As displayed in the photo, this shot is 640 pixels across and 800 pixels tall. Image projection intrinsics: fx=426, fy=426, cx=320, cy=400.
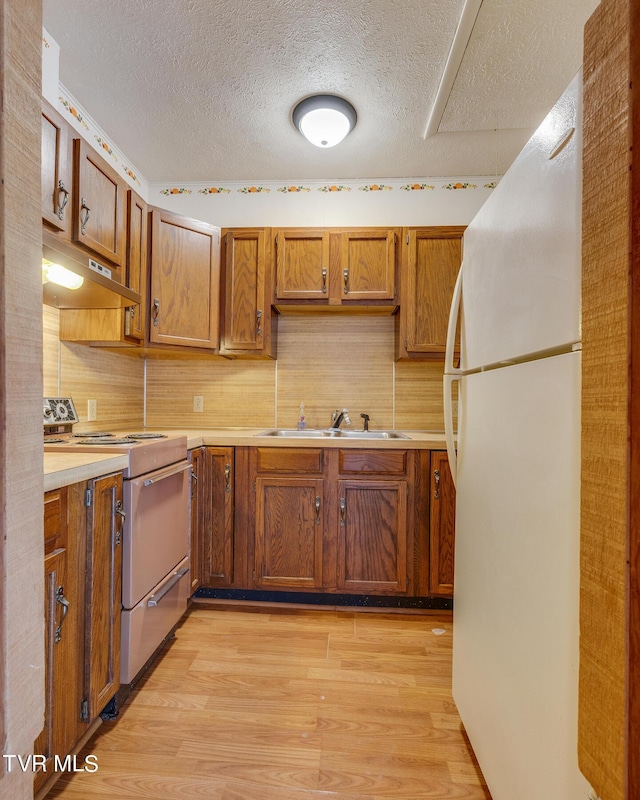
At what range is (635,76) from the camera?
0.49 m

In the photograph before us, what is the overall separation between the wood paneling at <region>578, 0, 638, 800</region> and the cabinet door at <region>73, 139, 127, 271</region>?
5.56 feet

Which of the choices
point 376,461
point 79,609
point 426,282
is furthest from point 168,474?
point 426,282

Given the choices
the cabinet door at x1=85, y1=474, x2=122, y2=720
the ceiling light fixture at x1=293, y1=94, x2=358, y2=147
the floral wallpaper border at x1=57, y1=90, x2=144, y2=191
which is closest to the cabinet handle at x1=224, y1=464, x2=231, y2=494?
the cabinet door at x1=85, y1=474, x2=122, y2=720

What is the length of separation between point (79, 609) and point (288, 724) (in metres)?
0.77

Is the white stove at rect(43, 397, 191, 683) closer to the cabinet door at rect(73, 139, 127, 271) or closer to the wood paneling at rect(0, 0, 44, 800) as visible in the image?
the cabinet door at rect(73, 139, 127, 271)

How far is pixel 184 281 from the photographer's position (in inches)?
92.7

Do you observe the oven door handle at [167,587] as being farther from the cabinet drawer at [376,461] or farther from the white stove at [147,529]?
the cabinet drawer at [376,461]

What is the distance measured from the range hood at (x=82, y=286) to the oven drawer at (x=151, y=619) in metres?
1.08

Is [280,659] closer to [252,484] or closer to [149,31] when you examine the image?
[252,484]

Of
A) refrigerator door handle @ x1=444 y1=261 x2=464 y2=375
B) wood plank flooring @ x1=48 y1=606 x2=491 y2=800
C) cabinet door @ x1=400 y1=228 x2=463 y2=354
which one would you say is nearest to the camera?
wood plank flooring @ x1=48 y1=606 x2=491 y2=800

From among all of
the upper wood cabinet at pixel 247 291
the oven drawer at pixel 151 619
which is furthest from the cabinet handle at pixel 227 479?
the upper wood cabinet at pixel 247 291

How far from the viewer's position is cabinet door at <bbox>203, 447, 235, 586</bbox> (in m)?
2.18

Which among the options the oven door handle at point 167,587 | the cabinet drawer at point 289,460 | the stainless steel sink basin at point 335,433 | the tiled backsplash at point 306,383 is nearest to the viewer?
the oven door handle at point 167,587

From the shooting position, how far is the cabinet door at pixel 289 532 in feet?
7.09
